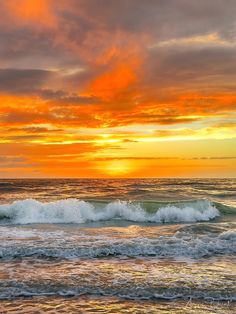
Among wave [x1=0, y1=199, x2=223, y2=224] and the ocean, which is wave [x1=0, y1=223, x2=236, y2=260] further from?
wave [x1=0, y1=199, x2=223, y2=224]

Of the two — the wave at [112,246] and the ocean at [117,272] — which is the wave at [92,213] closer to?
the ocean at [117,272]

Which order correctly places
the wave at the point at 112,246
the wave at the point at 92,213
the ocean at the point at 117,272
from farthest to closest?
the wave at the point at 92,213 → the wave at the point at 112,246 → the ocean at the point at 117,272

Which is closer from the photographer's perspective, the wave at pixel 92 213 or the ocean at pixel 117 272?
the ocean at pixel 117 272

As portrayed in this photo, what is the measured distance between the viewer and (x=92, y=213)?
2331cm

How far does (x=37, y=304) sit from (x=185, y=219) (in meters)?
16.9

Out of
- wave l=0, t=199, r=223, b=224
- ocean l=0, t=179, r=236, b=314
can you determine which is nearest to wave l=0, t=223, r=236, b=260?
ocean l=0, t=179, r=236, b=314

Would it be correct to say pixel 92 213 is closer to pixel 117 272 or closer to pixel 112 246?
pixel 112 246

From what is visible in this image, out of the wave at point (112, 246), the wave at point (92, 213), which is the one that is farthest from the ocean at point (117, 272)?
the wave at point (92, 213)

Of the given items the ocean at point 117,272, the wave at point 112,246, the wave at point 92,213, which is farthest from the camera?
the wave at point 92,213

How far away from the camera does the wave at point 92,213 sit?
2248cm

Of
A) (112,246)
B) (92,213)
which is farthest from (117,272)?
(92,213)

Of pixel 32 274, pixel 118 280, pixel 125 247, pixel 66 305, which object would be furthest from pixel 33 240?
pixel 66 305

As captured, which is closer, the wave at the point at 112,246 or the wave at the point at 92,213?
the wave at the point at 112,246

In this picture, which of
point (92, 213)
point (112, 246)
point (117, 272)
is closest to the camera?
point (117, 272)
